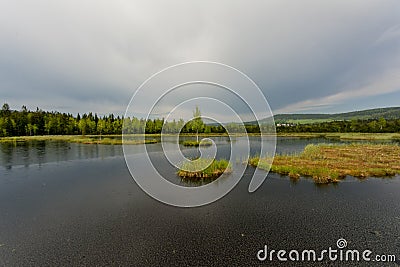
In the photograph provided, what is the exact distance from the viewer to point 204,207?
8.52 meters

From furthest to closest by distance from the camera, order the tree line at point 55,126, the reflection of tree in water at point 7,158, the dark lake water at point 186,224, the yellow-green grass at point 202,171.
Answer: the tree line at point 55,126
the reflection of tree in water at point 7,158
the yellow-green grass at point 202,171
the dark lake water at point 186,224

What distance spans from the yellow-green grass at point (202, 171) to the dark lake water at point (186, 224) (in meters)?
2.99

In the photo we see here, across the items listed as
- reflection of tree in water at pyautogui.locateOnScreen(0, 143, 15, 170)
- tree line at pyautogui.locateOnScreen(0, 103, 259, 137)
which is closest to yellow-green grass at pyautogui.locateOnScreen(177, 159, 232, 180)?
reflection of tree in water at pyautogui.locateOnScreen(0, 143, 15, 170)

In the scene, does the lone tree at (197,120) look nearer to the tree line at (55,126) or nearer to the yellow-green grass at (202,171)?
the yellow-green grass at (202,171)

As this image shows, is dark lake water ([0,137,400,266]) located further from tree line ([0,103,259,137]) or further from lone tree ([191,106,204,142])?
tree line ([0,103,259,137])

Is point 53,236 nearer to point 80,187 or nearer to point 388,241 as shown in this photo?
point 80,187

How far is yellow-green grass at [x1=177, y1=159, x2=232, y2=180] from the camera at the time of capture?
13.5 metres

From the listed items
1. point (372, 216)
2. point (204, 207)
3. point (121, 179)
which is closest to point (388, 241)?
point (372, 216)

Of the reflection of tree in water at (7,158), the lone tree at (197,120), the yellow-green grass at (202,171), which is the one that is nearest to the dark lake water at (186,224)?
the yellow-green grass at (202,171)

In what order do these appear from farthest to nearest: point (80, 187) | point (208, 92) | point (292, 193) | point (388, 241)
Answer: point (80, 187) < point (292, 193) < point (208, 92) < point (388, 241)

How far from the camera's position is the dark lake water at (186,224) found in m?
5.17

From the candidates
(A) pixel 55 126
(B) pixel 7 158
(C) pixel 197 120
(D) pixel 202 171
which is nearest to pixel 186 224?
(D) pixel 202 171

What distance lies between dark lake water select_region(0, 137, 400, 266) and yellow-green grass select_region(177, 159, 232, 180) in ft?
9.81

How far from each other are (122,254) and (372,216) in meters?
8.76
